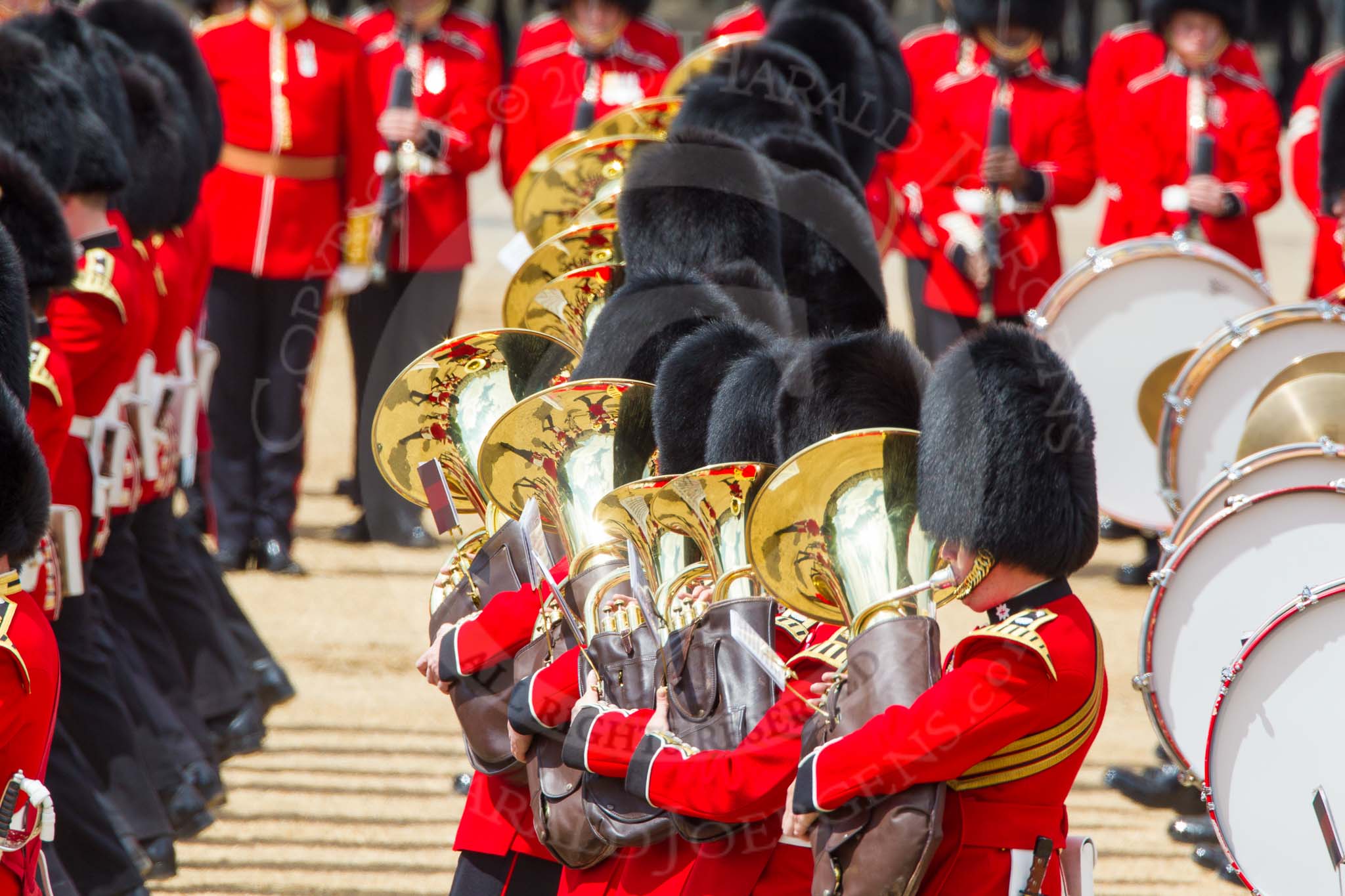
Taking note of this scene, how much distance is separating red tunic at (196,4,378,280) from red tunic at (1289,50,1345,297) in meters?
3.01

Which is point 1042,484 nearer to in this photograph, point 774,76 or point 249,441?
point 774,76

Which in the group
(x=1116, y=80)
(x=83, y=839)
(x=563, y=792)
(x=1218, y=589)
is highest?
(x=1116, y=80)

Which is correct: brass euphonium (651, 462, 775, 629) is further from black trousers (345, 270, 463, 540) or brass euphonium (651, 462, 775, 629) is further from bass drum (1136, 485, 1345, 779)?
black trousers (345, 270, 463, 540)

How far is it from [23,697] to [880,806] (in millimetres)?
1020

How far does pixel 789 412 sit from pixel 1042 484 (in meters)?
0.38

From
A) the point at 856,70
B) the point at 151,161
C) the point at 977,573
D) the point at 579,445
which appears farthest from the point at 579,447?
the point at 856,70

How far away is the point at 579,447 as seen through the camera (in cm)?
267

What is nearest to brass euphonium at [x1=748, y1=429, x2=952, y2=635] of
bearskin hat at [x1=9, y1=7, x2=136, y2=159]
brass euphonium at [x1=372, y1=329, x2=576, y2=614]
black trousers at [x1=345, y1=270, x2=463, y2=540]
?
brass euphonium at [x1=372, y1=329, x2=576, y2=614]

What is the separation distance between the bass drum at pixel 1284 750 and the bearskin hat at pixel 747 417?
80 centimetres

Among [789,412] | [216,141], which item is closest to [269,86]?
[216,141]

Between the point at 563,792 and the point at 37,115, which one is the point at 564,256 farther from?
the point at 563,792

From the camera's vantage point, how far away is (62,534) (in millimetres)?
3520

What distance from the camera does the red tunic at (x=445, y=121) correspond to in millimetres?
6586

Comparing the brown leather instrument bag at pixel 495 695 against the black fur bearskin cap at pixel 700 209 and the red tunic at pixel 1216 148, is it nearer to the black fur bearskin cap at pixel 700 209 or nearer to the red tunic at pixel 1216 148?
the black fur bearskin cap at pixel 700 209
